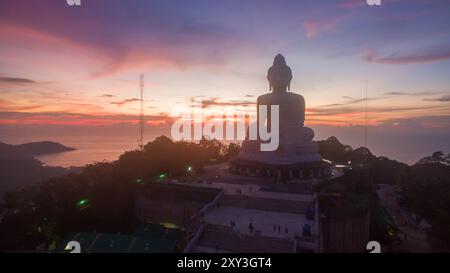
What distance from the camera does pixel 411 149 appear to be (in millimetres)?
196375

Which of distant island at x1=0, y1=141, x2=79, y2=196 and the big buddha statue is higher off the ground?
the big buddha statue

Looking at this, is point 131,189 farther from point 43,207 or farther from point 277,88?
point 277,88

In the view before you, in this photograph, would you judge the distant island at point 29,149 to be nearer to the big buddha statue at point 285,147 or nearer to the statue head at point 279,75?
the big buddha statue at point 285,147

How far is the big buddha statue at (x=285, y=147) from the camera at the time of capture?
30031mm

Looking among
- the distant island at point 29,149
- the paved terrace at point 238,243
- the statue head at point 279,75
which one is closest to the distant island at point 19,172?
the distant island at point 29,149

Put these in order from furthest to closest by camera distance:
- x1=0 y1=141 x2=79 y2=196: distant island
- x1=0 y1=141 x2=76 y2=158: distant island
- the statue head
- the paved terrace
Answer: x1=0 y1=141 x2=76 y2=158: distant island, x1=0 y1=141 x2=79 y2=196: distant island, the statue head, the paved terrace

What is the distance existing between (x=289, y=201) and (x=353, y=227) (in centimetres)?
421

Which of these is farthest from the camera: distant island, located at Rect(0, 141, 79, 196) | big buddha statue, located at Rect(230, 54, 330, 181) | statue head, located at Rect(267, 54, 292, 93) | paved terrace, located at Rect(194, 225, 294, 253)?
distant island, located at Rect(0, 141, 79, 196)

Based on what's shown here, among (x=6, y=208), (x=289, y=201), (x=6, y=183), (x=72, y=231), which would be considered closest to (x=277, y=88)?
(x=289, y=201)

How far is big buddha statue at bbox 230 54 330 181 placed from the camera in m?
30.0

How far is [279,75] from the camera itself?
35000 mm

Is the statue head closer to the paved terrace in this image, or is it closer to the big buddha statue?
the big buddha statue

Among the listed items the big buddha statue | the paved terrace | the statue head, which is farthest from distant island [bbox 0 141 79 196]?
the paved terrace
